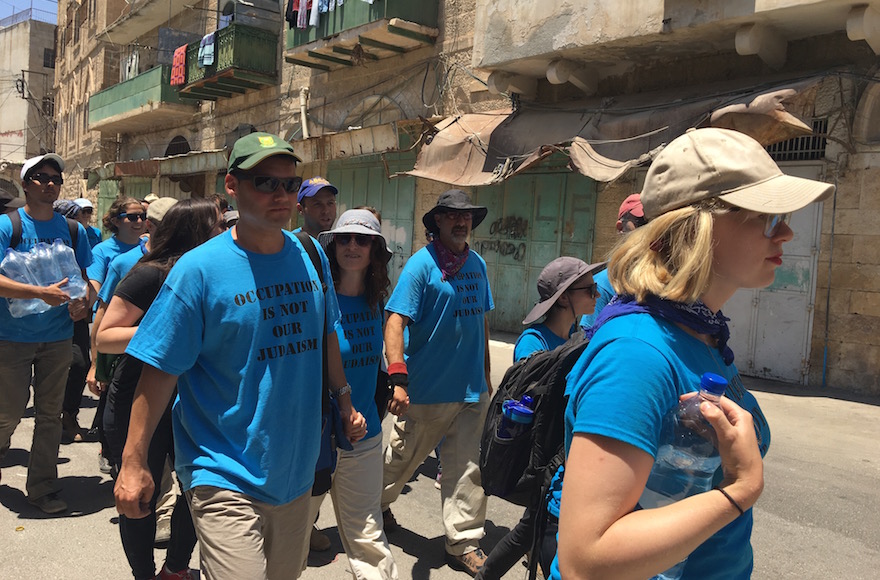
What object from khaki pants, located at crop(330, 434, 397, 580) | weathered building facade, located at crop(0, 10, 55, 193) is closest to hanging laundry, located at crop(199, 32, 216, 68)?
khaki pants, located at crop(330, 434, 397, 580)

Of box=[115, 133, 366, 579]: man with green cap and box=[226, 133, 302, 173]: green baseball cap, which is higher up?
box=[226, 133, 302, 173]: green baseball cap

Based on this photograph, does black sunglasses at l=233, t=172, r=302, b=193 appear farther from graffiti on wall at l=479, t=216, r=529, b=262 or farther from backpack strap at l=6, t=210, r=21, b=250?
graffiti on wall at l=479, t=216, r=529, b=262

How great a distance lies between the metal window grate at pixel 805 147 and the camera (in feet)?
26.5

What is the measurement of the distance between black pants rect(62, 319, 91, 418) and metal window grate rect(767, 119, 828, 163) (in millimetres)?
7798

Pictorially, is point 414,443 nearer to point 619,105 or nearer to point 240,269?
point 240,269

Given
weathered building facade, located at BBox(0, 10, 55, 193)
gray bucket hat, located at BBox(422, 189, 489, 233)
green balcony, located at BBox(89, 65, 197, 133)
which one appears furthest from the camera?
weathered building facade, located at BBox(0, 10, 55, 193)

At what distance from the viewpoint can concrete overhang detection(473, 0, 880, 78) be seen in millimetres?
7668

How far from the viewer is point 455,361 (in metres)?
3.76

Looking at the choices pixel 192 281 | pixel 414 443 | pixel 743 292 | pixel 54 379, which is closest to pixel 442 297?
pixel 414 443

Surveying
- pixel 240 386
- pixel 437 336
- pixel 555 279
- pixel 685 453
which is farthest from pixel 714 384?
pixel 437 336

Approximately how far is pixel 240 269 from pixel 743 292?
7752mm

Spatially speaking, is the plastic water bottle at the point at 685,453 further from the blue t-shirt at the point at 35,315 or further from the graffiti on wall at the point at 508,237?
the graffiti on wall at the point at 508,237

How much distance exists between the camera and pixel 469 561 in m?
3.52

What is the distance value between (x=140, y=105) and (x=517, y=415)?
2342 centimetres
